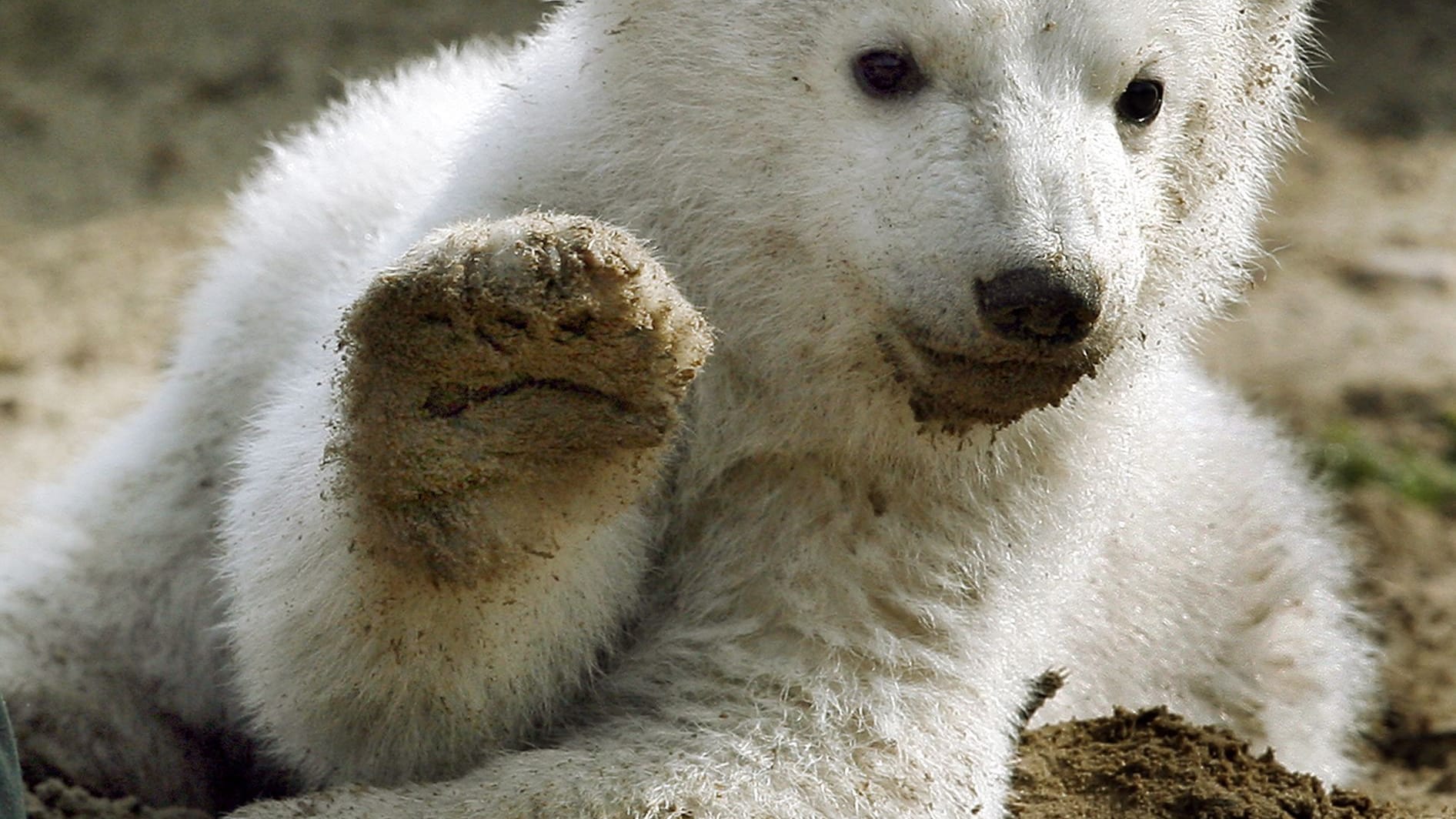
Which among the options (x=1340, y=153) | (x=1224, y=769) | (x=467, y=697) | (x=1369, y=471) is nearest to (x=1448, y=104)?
(x=1340, y=153)

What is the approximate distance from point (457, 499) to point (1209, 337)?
4775 mm

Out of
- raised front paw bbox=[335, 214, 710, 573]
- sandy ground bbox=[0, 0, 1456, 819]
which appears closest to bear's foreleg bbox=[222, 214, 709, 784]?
raised front paw bbox=[335, 214, 710, 573]

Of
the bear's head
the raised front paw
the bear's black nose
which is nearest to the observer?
the raised front paw

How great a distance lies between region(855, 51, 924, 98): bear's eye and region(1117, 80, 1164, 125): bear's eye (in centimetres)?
45

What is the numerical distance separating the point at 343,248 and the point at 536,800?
1.75 meters

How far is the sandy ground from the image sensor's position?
13.1 ft

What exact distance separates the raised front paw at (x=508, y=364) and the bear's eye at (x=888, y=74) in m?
0.68

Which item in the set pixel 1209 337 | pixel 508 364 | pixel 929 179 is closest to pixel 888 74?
pixel 929 179

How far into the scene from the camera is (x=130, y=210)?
7379 millimetres

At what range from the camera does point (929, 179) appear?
10.1 feet

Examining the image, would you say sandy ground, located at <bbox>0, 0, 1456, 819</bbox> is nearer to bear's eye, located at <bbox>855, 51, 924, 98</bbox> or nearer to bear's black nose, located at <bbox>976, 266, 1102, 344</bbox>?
bear's black nose, located at <bbox>976, 266, 1102, 344</bbox>

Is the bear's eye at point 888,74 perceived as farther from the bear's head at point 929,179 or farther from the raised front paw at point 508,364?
the raised front paw at point 508,364

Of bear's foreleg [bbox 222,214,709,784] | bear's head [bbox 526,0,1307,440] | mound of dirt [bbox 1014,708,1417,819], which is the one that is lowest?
mound of dirt [bbox 1014,708,1417,819]

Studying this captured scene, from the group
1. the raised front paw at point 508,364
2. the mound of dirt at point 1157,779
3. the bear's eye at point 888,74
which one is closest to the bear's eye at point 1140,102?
the bear's eye at point 888,74
